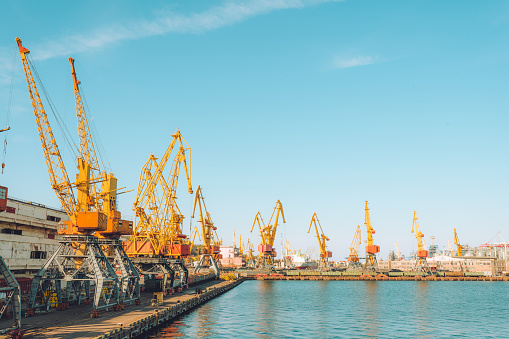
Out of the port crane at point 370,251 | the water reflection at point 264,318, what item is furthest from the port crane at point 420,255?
the water reflection at point 264,318

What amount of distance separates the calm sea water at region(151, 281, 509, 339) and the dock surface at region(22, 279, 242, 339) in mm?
2476

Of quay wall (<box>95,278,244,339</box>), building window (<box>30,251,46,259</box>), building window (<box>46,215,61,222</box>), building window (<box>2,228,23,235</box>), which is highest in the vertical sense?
building window (<box>46,215,61,222</box>)

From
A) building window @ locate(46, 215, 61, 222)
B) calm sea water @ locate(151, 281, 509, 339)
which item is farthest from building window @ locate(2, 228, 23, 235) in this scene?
calm sea water @ locate(151, 281, 509, 339)

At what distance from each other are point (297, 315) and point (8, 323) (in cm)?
4291

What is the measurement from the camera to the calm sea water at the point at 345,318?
2111 inches

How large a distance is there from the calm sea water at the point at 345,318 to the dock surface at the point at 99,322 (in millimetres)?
2476

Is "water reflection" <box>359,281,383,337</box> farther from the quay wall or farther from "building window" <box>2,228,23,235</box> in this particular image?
"building window" <box>2,228,23,235</box>

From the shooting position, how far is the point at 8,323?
1660 inches

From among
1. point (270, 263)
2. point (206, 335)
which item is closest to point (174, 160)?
point (206, 335)

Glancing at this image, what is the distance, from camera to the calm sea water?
176 feet

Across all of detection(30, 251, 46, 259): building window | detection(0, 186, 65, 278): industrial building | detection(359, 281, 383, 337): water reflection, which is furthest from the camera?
detection(30, 251, 46, 259): building window

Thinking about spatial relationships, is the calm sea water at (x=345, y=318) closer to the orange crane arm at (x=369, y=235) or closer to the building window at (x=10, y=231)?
the building window at (x=10, y=231)

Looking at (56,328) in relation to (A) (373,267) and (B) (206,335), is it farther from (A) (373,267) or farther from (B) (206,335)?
(A) (373,267)

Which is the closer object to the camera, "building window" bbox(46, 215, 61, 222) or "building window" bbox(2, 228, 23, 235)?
"building window" bbox(2, 228, 23, 235)
